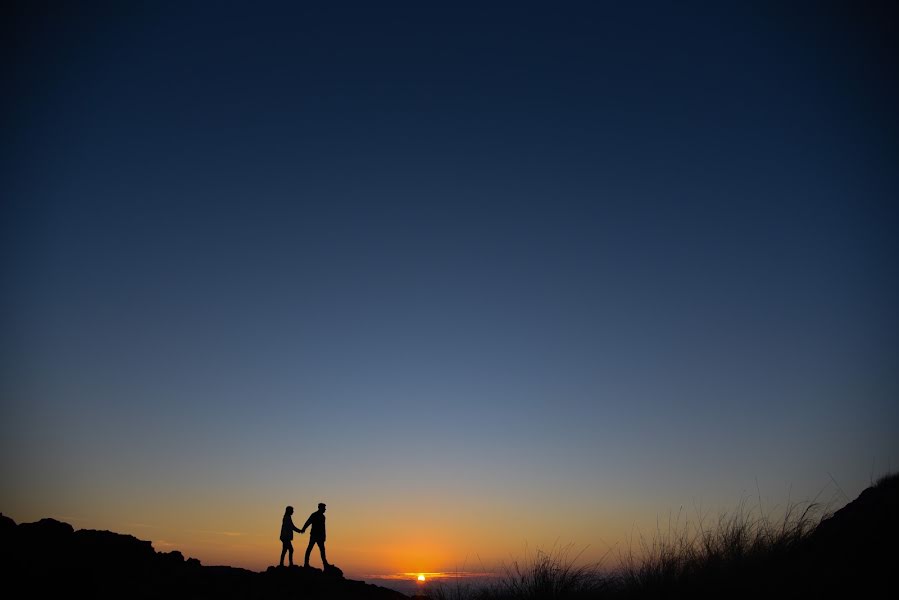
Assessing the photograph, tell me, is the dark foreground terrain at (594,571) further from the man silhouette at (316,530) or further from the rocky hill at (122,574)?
the man silhouette at (316,530)

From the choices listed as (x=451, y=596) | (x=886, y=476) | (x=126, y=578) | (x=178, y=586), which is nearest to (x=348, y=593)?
(x=451, y=596)

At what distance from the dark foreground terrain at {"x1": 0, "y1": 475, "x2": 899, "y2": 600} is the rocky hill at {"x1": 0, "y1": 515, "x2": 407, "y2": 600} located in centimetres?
2

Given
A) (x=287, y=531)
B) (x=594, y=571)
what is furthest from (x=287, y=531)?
(x=594, y=571)

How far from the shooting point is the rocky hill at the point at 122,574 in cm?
1068

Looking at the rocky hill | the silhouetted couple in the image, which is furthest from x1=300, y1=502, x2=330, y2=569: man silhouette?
the rocky hill

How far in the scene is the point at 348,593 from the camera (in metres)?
13.2

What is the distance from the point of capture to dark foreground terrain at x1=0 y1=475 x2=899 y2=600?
333 inches

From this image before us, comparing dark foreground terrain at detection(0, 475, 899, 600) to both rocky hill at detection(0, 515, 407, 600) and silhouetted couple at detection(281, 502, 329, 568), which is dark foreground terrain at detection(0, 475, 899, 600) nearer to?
rocky hill at detection(0, 515, 407, 600)

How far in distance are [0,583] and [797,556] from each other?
1445cm

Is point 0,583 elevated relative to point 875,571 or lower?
elevated

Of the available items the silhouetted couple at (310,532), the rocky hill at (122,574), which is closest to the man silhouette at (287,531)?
the silhouetted couple at (310,532)

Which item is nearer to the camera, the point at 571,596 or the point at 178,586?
the point at 571,596

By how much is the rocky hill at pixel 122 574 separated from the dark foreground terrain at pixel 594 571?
0.02 metres

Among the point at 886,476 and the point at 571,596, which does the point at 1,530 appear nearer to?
the point at 571,596
